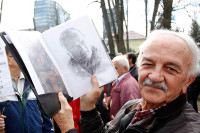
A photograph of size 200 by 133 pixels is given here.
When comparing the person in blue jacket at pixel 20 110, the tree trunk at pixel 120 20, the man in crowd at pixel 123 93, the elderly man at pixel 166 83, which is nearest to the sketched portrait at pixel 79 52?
the elderly man at pixel 166 83

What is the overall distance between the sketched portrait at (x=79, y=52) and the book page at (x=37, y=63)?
0.45ft

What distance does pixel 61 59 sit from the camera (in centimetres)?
123

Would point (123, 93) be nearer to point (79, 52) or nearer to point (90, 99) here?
point (90, 99)

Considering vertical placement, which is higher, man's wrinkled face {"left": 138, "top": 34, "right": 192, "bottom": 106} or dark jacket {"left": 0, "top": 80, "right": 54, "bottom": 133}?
man's wrinkled face {"left": 138, "top": 34, "right": 192, "bottom": 106}

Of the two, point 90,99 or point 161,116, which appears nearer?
point 161,116

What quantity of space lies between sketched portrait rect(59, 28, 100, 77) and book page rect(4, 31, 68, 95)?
14 centimetres

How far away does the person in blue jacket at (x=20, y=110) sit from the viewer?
2055 mm

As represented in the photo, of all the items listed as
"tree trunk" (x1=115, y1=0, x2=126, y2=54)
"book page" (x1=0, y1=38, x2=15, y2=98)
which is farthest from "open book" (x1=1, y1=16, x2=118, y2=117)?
"tree trunk" (x1=115, y1=0, x2=126, y2=54)

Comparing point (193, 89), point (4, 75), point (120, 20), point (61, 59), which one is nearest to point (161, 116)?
point (61, 59)

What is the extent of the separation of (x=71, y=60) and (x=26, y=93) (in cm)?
124

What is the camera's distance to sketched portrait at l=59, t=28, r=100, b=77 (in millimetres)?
1248

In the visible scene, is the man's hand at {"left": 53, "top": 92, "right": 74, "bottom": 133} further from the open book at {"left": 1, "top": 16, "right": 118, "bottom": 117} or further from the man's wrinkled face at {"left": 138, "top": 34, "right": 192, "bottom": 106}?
the man's wrinkled face at {"left": 138, "top": 34, "right": 192, "bottom": 106}

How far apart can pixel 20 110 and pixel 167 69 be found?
172 centimetres

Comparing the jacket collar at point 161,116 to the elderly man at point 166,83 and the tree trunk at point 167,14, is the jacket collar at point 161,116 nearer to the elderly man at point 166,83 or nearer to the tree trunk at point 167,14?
the elderly man at point 166,83
